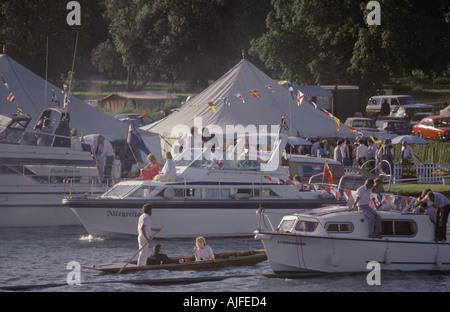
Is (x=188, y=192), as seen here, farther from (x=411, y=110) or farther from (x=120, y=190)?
(x=411, y=110)

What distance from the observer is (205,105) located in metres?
36.6

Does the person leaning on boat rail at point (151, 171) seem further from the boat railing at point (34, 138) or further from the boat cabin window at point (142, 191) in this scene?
the boat railing at point (34, 138)

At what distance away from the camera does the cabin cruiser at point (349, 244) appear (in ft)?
62.5

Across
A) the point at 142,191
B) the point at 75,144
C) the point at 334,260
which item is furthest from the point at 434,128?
the point at 334,260

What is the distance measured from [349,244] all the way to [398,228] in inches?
50.6

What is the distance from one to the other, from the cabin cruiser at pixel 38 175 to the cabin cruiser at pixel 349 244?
859 cm

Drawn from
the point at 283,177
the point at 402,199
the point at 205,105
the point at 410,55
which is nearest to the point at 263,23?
the point at 410,55

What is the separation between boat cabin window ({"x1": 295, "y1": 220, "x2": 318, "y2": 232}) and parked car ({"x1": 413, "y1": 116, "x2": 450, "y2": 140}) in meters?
29.0

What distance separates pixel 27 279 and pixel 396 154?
20366 mm

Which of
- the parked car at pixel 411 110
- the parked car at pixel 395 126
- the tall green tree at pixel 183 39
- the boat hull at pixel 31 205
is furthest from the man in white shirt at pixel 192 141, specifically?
the tall green tree at pixel 183 39

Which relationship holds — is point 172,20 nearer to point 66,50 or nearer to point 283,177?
point 66,50

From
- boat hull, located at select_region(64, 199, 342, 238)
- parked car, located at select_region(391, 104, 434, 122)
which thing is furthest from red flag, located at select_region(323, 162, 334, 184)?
parked car, located at select_region(391, 104, 434, 122)

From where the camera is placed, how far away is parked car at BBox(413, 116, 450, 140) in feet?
153

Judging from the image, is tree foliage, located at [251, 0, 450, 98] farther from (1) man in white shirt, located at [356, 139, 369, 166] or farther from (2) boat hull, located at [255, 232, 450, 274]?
(2) boat hull, located at [255, 232, 450, 274]
